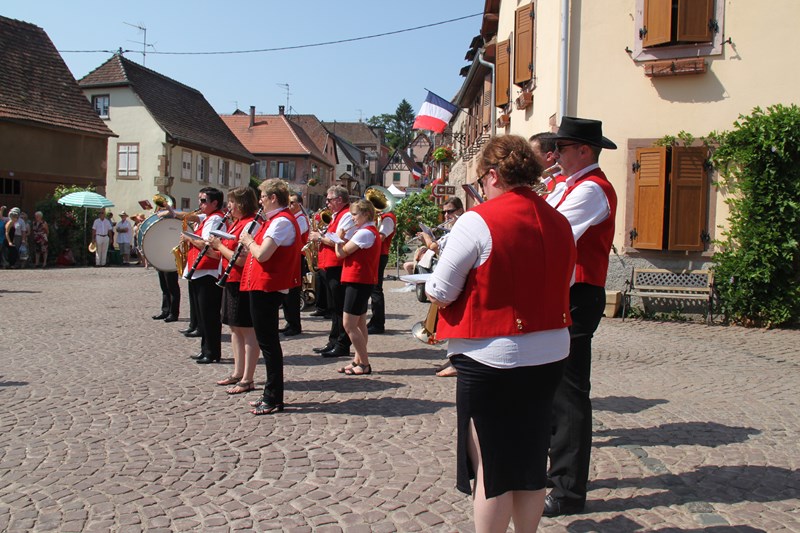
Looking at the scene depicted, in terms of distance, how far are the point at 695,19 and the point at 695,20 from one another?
16 millimetres

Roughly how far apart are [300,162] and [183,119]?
23.6m

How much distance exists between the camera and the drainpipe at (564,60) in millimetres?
12398

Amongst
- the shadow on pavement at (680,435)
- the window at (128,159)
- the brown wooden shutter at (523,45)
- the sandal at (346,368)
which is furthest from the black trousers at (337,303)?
the window at (128,159)

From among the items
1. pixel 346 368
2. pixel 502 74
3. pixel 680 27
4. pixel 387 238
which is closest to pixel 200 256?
pixel 346 368

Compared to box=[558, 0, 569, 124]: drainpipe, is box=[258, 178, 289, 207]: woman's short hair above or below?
below

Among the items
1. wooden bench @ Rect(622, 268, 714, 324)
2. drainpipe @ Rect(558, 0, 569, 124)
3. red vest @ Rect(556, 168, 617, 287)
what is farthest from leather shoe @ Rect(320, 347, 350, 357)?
drainpipe @ Rect(558, 0, 569, 124)

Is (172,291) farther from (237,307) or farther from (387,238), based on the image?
(237,307)

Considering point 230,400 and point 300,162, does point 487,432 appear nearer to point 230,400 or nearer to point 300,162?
point 230,400

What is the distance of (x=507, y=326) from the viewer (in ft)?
9.24

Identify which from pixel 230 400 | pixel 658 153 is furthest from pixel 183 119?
pixel 230 400

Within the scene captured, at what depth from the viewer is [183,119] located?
137ft

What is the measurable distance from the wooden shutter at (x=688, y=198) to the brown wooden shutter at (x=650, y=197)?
15 cm

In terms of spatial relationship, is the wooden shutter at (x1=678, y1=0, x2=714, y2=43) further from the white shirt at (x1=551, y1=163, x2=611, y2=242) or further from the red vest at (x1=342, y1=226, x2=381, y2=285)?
the white shirt at (x1=551, y1=163, x2=611, y2=242)

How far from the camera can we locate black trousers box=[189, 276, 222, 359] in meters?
7.60
